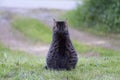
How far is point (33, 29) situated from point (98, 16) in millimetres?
3375

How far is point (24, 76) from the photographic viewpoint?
6.75 meters

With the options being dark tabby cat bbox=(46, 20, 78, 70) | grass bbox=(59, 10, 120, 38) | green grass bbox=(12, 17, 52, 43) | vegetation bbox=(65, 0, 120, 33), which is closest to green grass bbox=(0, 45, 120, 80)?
dark tabby cat bbox=(46, 20, 78, 70)

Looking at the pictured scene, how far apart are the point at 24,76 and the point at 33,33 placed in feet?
44.5

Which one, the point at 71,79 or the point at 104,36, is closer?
the point at 71,79

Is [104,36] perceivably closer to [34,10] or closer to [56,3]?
[34,10]

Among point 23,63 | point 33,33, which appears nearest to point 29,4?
point 33,33

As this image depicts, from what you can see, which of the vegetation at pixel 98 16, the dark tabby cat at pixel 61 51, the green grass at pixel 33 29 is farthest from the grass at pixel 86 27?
the dark tabby cat at pixel 61 51

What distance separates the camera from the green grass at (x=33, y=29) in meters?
19.3

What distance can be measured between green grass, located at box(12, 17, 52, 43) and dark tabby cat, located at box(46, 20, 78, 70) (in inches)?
447

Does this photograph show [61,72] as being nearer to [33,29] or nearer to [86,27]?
[33,29]

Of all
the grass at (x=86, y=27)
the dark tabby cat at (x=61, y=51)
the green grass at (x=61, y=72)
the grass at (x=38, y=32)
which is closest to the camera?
the green grass at (x=61, y=72)

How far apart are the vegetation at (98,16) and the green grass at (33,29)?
1827 millimetres

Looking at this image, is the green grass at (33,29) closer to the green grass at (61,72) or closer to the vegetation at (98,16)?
the vegetation at (98,16)

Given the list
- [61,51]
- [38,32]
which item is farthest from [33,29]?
[61,51]
